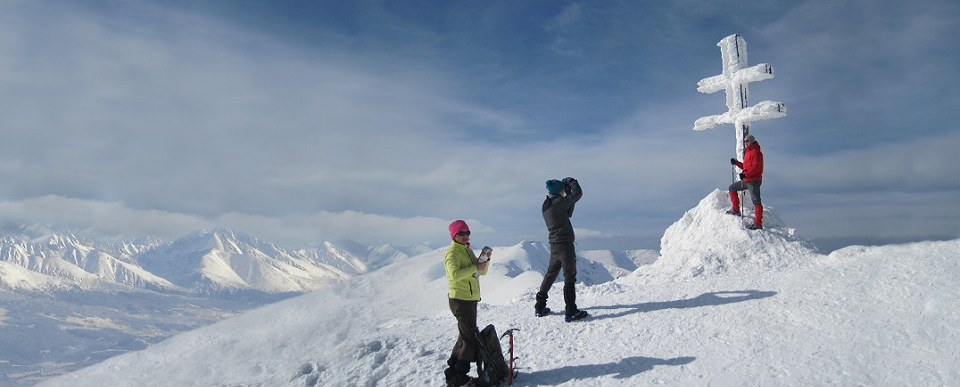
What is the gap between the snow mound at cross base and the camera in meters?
12.3

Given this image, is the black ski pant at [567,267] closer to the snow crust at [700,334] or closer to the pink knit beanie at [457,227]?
the snow crust at [700,334]

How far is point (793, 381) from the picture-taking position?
6.38 meters

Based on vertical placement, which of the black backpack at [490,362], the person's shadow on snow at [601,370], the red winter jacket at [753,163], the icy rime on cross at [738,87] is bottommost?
the person's shadow on snow at [601,370]

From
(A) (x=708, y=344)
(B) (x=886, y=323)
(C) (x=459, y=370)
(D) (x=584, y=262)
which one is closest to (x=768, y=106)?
(B) (x=886, y=323)

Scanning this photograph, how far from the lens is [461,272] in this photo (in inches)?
281

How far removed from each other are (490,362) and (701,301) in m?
5.04

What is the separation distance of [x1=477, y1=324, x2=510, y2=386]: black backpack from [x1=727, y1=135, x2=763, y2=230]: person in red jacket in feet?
29.3

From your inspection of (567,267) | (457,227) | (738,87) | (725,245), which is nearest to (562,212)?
(567,267)

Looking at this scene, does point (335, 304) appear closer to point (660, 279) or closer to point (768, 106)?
point (660, 279)

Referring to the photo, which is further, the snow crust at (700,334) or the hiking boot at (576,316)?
the hiking boot at (576,316)

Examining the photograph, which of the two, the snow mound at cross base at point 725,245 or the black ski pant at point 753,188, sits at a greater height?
the black ski pant at point 753,188

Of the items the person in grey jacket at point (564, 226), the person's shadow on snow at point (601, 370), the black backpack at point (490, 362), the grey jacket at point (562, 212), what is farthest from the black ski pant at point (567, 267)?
the black backpack at point (490, 362)

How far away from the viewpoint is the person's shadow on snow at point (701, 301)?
969 cm

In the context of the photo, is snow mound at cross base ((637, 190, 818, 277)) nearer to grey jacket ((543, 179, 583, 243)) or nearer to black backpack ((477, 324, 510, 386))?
grey jacket ((543, 179, 583, 243))
